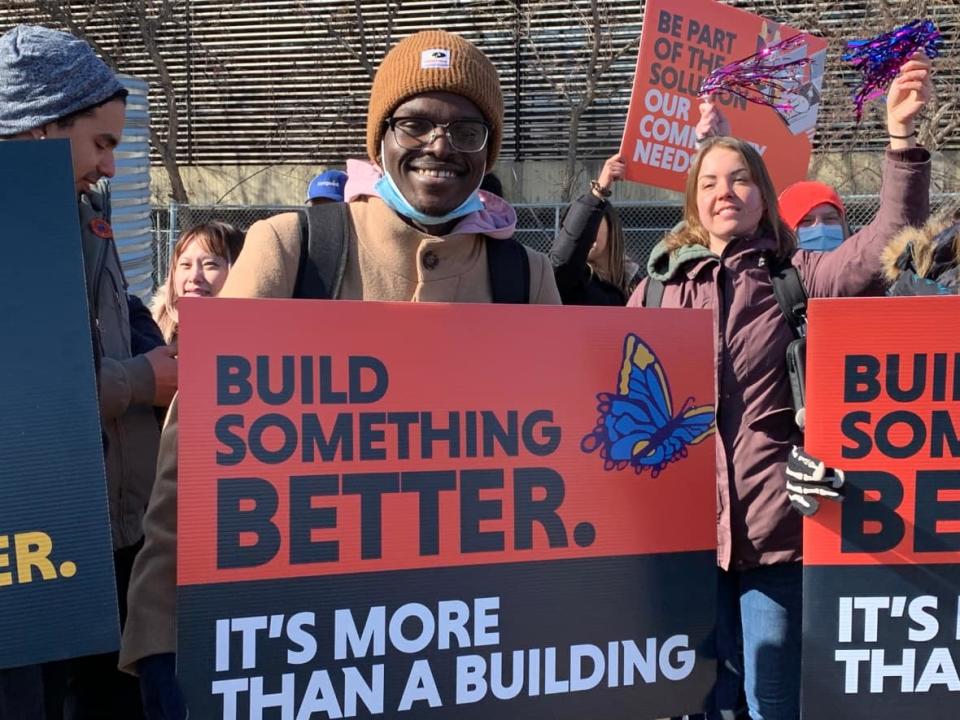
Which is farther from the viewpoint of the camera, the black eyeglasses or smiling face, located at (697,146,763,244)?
smiling face, located at (697,146,763,244)

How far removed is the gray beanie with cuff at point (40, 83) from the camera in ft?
8.39

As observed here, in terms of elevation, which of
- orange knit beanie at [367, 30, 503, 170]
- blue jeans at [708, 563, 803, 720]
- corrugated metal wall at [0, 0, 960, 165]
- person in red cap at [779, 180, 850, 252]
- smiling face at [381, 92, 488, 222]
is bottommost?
blue jeans at [708, 563, 803, 720]

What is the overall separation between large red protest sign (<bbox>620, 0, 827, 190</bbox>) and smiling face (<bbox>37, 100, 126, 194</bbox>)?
2.82 meters

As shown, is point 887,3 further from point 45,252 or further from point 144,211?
point 45,252

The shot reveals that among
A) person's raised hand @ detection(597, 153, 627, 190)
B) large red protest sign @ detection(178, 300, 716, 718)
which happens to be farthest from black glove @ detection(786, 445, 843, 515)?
person's raised hand @ detection(597, 153, 627, 190)

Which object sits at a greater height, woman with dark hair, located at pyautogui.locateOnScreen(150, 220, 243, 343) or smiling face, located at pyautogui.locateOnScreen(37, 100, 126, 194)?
smiling face, located at pyautogui.locateOnScreen(37, 100, 126, 194)

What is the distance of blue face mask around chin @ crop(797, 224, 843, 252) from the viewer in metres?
5.20

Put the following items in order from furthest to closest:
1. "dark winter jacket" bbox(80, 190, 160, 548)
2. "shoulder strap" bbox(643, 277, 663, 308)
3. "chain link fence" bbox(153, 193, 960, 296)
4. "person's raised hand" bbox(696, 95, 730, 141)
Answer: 1. "chain link fence" bbox(153, 193, 960, 296)
2. "person's raised hand" bbox(696, 95, 730, 141)
3. "shoulder strap" bbox(643, 277, 663, 308)
4. "dark winter jacket" bbox(80, 190, 160, 548)

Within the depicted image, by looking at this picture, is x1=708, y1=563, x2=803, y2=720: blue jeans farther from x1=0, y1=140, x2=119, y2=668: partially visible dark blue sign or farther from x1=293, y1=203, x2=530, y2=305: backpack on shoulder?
x1=0, y1=140, x2=119, y2=668: partially visible dark blue sign

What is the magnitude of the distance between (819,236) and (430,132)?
10.6 ft

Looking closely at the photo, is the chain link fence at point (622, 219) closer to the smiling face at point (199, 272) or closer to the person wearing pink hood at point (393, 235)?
the smiling face at point (199, 272)

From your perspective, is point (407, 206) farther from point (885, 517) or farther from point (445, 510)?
point (885, 517)

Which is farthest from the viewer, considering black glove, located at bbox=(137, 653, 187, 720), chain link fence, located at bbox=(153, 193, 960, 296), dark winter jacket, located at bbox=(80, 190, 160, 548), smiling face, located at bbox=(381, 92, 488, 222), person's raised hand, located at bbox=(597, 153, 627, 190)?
chain link fence, located at bbox=(153, 193, 960, 296)

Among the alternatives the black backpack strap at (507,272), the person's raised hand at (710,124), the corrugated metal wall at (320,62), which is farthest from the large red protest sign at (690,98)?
the corrugated metal wall at (320,62)
